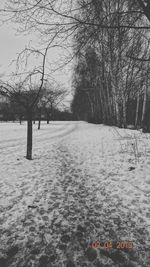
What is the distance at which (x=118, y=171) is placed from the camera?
16.9ft

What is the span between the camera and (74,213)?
3.19 metres

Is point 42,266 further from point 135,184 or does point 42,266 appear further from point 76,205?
point 135,184

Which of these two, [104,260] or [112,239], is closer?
[104,260]

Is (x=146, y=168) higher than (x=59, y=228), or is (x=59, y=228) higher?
(x=146, y=168)

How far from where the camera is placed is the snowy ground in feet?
7.20

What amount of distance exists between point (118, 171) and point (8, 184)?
10.8ft

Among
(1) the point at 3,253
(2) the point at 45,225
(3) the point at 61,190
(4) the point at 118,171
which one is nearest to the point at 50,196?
(3) the point at 61,190
